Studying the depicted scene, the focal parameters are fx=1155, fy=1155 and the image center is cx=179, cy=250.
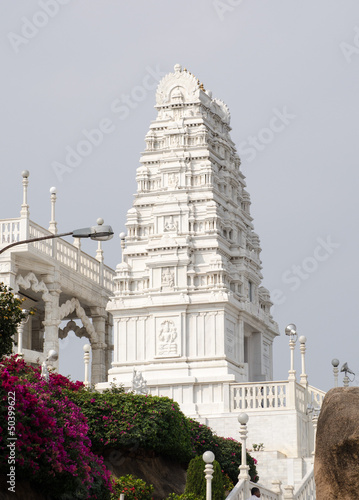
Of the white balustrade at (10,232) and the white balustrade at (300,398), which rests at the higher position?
the white balustrade at (10,232)

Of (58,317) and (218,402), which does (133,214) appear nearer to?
(58,317)

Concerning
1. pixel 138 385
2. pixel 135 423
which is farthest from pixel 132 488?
pixel 138 385

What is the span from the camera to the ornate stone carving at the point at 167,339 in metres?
51.9

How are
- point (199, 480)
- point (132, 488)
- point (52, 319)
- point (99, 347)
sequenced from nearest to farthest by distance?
point (199, 480) → point (132, 488) → point (52, 319) → point (99, 347)

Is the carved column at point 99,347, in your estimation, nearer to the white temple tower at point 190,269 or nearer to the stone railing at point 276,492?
the white temple tower at point 190,269

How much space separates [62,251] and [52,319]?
154 inches

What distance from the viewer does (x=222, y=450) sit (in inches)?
1655

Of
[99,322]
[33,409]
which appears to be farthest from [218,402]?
[33,409]

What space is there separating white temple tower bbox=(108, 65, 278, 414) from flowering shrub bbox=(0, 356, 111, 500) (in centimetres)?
2091

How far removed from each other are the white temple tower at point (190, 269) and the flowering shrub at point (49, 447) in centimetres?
2091

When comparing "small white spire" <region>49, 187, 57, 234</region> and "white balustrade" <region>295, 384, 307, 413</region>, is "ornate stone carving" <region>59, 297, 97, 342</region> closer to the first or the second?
"small white spire" <region>49, 187, 57, 234</region>

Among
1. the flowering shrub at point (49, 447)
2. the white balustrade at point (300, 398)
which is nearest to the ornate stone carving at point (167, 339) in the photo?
the white balustrade at point (300, 398)

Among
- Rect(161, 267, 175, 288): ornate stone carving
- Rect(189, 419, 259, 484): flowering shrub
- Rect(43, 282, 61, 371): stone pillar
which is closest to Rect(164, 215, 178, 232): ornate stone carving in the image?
Rect(161, 267, 175, 288): ornate stone carving

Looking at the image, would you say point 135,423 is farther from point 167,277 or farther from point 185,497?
point 167,277
